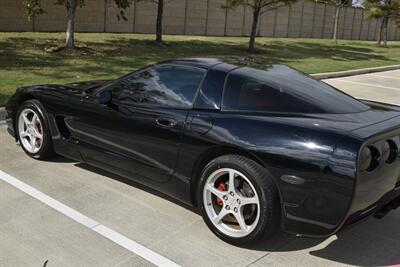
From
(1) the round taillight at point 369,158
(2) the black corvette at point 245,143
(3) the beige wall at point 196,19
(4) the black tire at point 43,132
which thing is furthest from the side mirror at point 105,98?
(3) the beige wall at point 196,19

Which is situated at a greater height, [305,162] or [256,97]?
[256,97]

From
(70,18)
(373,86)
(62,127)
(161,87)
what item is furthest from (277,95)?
(70,18)

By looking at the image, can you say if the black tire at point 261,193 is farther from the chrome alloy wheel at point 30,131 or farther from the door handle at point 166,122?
the chrome alloy wheel at point 30,131

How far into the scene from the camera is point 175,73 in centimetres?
420

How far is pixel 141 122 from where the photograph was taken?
4.09 m

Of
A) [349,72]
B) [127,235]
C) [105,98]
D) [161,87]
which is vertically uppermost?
[161,87]

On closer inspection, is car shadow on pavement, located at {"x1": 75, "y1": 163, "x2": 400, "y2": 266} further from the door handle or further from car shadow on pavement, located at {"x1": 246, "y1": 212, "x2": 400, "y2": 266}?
the door handle

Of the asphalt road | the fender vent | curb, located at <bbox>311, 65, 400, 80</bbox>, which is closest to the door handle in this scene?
the asphalt road

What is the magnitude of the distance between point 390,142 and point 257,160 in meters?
0.95

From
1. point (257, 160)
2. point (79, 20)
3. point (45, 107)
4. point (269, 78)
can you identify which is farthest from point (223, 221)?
point (79, 20)

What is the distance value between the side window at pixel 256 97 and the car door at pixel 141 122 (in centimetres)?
31

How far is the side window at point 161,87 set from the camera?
400 cm

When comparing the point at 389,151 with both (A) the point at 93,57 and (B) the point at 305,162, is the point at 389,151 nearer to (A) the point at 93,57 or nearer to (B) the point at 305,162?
(B) the point at 305,162

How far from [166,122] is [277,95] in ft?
3.01
